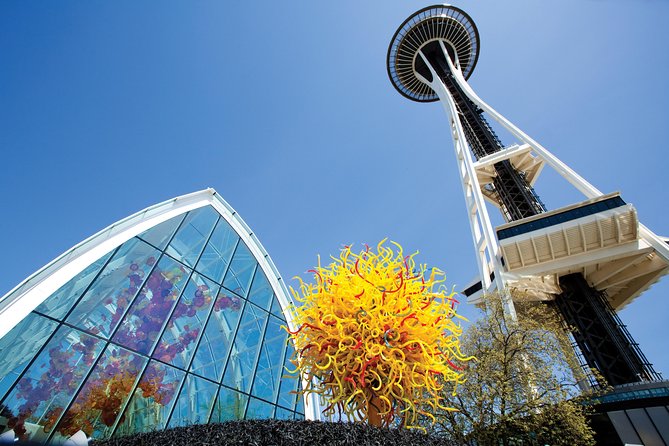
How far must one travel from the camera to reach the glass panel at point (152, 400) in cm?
938

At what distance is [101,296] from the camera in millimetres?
9812

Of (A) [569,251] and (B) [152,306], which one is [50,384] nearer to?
(B) [152,306]

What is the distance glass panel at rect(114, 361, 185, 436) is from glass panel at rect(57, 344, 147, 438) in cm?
30

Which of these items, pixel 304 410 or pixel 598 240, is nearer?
pixel 304 410

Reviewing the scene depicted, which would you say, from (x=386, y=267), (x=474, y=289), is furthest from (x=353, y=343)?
(x=474, y=289)

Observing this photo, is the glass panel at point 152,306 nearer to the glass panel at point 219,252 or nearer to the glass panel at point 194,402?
the glass panel at point 219,252

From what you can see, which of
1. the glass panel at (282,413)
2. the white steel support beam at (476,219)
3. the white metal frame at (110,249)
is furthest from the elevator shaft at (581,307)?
the white metal frame at (110,249)

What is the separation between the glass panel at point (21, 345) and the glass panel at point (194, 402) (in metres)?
4.55

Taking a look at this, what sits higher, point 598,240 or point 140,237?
point 598,240

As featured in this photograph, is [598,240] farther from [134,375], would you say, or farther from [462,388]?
[134,375]

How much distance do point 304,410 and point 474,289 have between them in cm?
2454

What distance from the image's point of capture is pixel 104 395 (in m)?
8.84

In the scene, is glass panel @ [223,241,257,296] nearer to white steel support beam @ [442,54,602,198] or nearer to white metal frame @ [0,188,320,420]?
white metal frame @ [0,188,320,420]

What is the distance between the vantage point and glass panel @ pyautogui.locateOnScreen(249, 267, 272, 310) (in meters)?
16.2
